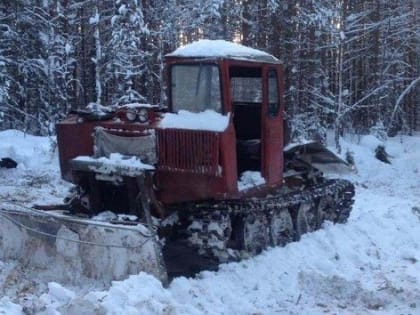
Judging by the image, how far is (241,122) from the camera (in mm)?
10000

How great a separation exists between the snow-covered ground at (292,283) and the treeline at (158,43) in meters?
9.93

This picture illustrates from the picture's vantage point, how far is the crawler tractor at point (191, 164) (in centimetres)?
795

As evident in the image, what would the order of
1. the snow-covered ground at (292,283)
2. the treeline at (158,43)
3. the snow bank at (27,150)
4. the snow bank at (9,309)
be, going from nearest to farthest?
the snow bank at (9,309) → the snow-covered ground at (292,283) → the snow bank at (27,150) → the treeline at (158,43)

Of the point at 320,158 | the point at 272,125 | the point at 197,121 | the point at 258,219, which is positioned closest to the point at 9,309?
the point at 197,121

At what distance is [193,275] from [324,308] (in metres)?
1.63

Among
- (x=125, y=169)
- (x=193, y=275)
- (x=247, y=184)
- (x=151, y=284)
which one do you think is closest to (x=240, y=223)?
(x=247, y=184)

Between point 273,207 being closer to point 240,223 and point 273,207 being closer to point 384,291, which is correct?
point 240,223

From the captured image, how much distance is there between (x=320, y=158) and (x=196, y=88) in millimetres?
3503

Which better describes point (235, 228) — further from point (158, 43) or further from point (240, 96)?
point (158, 43)

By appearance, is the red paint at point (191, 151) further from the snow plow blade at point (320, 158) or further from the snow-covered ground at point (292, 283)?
the snow plow blade at point (320, 158)

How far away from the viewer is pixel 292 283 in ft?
25.8

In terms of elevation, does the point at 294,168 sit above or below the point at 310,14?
below

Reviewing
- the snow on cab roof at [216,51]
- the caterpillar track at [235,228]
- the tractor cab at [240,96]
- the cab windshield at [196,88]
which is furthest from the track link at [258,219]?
the snow on cab roof at [216,51]

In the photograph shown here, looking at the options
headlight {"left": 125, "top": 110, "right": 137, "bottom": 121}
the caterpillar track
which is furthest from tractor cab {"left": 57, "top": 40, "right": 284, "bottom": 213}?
the caterpillar track
